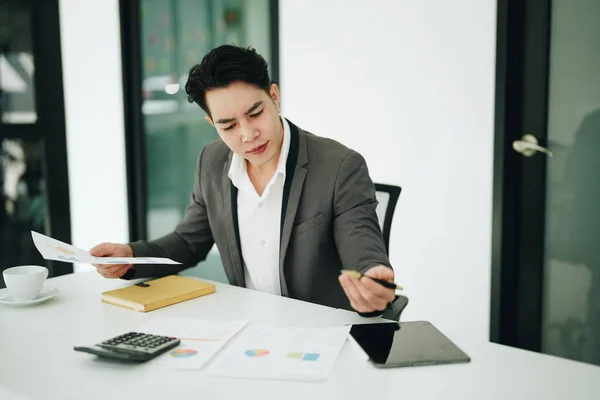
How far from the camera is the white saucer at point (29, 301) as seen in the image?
137cm

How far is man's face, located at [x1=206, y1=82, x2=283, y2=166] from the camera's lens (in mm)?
1528

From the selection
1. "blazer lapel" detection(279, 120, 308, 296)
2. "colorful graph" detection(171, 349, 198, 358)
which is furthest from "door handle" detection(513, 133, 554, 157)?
"colorful graph" detection(171, 349, 198, 358)

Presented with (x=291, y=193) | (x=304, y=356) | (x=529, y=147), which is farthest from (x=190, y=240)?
(x=529, y=147)

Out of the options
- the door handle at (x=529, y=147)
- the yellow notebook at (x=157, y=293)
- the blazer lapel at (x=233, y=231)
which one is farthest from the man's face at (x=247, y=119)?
the door handle at (x=529, y=147)

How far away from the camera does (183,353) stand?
3.45ft

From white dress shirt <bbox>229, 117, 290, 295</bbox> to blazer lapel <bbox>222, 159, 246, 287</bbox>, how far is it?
0.02 meters

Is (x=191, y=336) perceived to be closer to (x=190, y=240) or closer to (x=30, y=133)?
(x=190, y=240)

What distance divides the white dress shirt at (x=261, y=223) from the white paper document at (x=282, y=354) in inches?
18.8

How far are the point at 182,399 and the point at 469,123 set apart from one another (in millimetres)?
1817

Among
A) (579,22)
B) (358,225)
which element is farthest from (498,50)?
(358,225)

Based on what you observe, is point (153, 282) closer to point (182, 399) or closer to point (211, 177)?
point (211, 177)

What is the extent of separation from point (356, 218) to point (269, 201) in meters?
0.30

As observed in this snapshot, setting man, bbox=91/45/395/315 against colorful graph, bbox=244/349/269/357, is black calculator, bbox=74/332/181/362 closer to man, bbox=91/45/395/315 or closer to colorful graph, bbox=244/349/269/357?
colorful graph, bbox=244/349/269/357

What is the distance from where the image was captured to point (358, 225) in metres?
1.50
